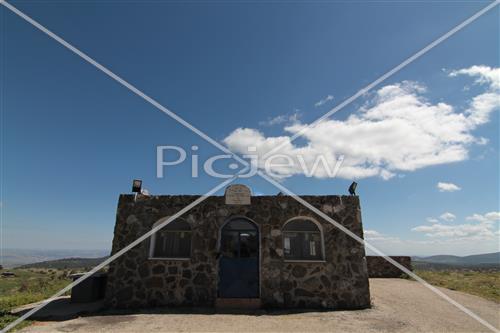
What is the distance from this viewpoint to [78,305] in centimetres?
1027

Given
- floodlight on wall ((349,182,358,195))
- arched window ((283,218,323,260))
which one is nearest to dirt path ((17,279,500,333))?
arched window ((283,218,323,260))

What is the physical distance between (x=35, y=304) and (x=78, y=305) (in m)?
1.63

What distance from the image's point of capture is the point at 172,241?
1096 centimetres

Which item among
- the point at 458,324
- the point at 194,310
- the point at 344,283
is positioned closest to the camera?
the point at 458,324

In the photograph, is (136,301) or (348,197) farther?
(348,197)

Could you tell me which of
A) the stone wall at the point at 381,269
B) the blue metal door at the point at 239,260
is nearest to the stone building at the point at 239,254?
the blue metal door at the point at 239,260

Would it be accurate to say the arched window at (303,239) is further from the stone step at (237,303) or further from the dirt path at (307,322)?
the dirt path at (307,322)

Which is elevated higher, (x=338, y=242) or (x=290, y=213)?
(x=290, y=213)

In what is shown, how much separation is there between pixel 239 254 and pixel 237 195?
220 centimetres

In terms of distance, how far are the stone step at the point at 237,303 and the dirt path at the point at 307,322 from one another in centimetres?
71

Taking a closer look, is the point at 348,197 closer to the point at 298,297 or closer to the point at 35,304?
the point at 298,297

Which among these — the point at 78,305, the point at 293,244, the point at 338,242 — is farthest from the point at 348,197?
the point at 78,305

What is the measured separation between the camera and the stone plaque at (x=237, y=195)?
1076 cm

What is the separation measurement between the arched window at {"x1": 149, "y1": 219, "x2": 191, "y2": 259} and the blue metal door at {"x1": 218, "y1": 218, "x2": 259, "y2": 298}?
4.80 feet
